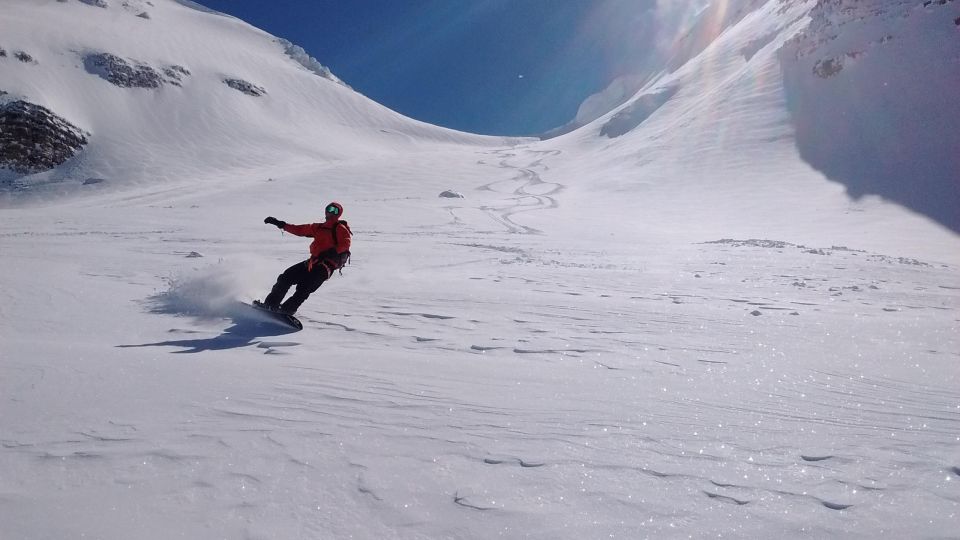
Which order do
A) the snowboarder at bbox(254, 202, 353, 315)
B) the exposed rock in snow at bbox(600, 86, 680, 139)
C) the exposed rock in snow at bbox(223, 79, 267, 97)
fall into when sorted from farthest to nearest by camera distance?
1. the exposed rock in snow at bbox(223, 79, 267, 97)
2. the exposed rock in snow at bbox(600, 86, 680, 139)
3. the snowboarder at bbox(254, 202, 353, 315)

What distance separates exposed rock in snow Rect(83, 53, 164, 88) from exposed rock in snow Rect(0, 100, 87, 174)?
9.53 metres

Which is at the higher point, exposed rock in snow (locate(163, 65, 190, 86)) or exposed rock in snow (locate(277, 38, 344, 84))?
exposed rock in snow (locate(277, 38, 344, 84))

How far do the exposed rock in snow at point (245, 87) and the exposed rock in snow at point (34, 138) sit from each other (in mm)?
18786

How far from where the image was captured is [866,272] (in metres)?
9.27

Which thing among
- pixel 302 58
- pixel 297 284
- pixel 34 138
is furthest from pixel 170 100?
pixel 297 284

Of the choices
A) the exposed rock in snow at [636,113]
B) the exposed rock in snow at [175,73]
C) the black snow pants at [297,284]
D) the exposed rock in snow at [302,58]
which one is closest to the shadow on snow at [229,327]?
the black snow pants at [297,284]

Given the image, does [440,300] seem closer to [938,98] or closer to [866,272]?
[866,272]

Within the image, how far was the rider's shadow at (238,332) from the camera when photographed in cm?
444

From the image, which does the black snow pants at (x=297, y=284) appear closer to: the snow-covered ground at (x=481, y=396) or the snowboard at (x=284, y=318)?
the snowboard at (x=284, y=318)

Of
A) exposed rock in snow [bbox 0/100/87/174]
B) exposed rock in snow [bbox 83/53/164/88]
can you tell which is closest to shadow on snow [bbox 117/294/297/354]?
exposed rock in snow [bbox 0/100/87/174]

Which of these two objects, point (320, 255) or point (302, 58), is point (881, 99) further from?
point (302, 58)

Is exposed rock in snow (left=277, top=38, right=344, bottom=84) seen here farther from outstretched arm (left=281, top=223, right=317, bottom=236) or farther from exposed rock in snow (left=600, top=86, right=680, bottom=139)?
outstretched arm (left=281, top=223, right=317, bottom=236)

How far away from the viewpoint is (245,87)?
191 ft

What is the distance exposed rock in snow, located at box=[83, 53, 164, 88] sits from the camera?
49.4m
